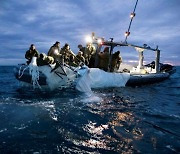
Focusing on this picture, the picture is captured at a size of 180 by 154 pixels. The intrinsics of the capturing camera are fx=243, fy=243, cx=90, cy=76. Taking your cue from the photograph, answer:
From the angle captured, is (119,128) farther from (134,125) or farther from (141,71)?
(141,71)

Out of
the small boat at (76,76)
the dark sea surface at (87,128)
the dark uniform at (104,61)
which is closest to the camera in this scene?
the dark sea surface at (87,128)

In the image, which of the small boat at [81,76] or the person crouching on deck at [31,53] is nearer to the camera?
the small boat at [81,76]

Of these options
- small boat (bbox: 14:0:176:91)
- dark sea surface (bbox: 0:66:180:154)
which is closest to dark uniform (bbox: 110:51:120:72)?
small boat (bbox: 14:0:176:91)

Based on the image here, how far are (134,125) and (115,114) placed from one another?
140cm

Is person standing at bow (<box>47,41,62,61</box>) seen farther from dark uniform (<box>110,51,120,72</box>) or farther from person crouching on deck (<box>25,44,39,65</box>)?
dark uniform (<box>110,51,120,72</box>)

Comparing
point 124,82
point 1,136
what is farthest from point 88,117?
point 124,82

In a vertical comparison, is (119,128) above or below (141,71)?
below

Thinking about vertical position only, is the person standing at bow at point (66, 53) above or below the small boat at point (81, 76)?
above

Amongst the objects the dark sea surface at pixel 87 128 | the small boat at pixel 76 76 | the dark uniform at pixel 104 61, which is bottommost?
the dark sea surface at pixel 87 128

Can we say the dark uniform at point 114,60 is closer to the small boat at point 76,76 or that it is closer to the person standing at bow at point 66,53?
the small boat at point 76,76

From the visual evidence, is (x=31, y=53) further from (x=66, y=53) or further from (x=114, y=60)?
(x=114, y=60)

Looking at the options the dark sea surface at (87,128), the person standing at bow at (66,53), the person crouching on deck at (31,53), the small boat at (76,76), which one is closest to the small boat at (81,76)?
the small boat at (76,76)

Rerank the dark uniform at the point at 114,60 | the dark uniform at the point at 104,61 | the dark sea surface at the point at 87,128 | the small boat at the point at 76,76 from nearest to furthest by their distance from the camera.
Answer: the dark sea surface at the point at 87,128
the small boat at the point at 76,76
the dark uniform at the point at 104,61
the dark uniform at the point at 114,60

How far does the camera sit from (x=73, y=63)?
49.5 feet
